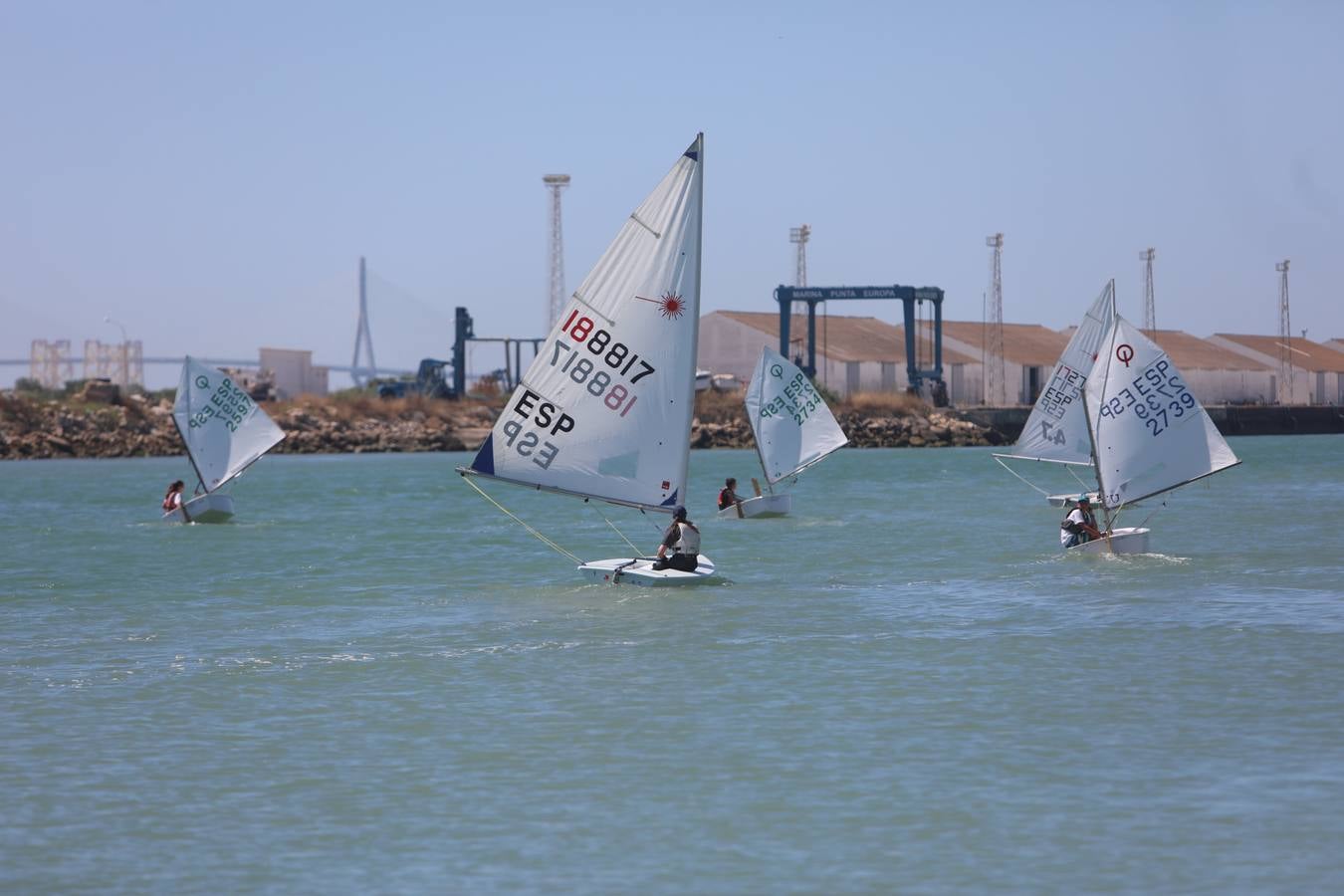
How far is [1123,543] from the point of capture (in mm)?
32844

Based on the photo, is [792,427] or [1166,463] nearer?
[1166,463]

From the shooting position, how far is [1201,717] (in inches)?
675

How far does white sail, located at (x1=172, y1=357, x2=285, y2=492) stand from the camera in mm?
47531

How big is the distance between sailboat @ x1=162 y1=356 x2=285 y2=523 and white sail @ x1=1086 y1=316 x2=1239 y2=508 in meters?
25.4

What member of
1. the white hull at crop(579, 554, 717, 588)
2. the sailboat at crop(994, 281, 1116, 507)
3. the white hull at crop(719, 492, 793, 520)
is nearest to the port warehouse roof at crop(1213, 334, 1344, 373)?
the sailboat at crop(994, 281, 1116, 507)

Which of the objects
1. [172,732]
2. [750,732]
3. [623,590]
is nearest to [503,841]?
[750,732]

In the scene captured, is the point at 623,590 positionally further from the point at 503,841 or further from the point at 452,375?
the point at 452,375

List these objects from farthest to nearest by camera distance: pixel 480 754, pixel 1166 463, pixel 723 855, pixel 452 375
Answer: pixel 452 375 → pixel 1166 463 → pixel 480 754 → pixel 723 855

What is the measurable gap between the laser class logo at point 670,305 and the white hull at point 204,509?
27283 millimetres

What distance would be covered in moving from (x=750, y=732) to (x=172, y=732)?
6216 millimetres

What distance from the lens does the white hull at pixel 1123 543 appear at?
32656mm

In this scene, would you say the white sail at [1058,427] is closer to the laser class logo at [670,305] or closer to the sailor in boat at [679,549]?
the sailor in boat at [679,549]

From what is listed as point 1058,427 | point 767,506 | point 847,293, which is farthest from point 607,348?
point 847,293

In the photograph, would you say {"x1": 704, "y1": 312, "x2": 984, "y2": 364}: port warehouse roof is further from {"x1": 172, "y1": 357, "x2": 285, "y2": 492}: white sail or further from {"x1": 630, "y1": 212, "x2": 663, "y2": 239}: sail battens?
{"x1": 630, "y1": 212, "x2": 663, "y2": 239}: sail battens
